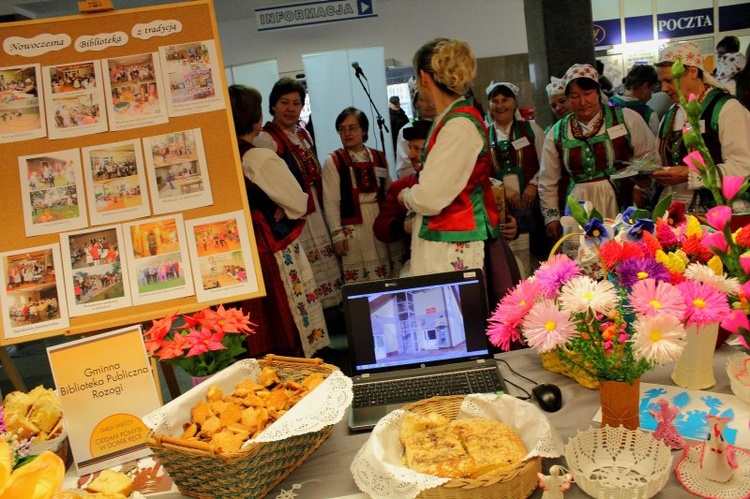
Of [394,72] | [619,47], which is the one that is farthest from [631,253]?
[619,47]

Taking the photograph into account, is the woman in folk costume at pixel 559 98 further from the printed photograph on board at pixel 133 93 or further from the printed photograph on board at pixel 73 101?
the printed photograph on board at pixel 73 101

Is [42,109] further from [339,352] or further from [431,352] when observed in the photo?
[339,352]

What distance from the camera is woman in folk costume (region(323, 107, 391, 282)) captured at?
366 centimetres

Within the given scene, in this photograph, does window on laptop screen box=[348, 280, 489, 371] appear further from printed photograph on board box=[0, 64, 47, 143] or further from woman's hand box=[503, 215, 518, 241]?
woman's hand box=[503, 215, 518, 241]

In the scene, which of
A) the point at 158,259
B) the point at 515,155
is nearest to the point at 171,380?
the point at 158,259

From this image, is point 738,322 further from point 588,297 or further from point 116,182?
point 116,182

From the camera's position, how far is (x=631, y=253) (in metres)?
1.11

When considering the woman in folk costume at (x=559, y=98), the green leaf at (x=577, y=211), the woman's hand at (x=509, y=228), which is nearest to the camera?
the green leaf at (x=577, y=211)

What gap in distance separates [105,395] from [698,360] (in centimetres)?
134

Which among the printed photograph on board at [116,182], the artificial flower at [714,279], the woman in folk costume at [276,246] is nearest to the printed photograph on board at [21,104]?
the printed photograph on board at [116,182]

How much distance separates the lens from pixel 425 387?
4.82 feet

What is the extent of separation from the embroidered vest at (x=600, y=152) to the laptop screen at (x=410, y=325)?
186 centimetres

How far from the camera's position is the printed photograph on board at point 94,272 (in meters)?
1.93

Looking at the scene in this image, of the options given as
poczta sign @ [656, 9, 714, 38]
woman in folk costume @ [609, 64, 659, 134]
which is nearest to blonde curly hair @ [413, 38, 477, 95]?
woman in folk costume @ [609, 64, 659, 134]
